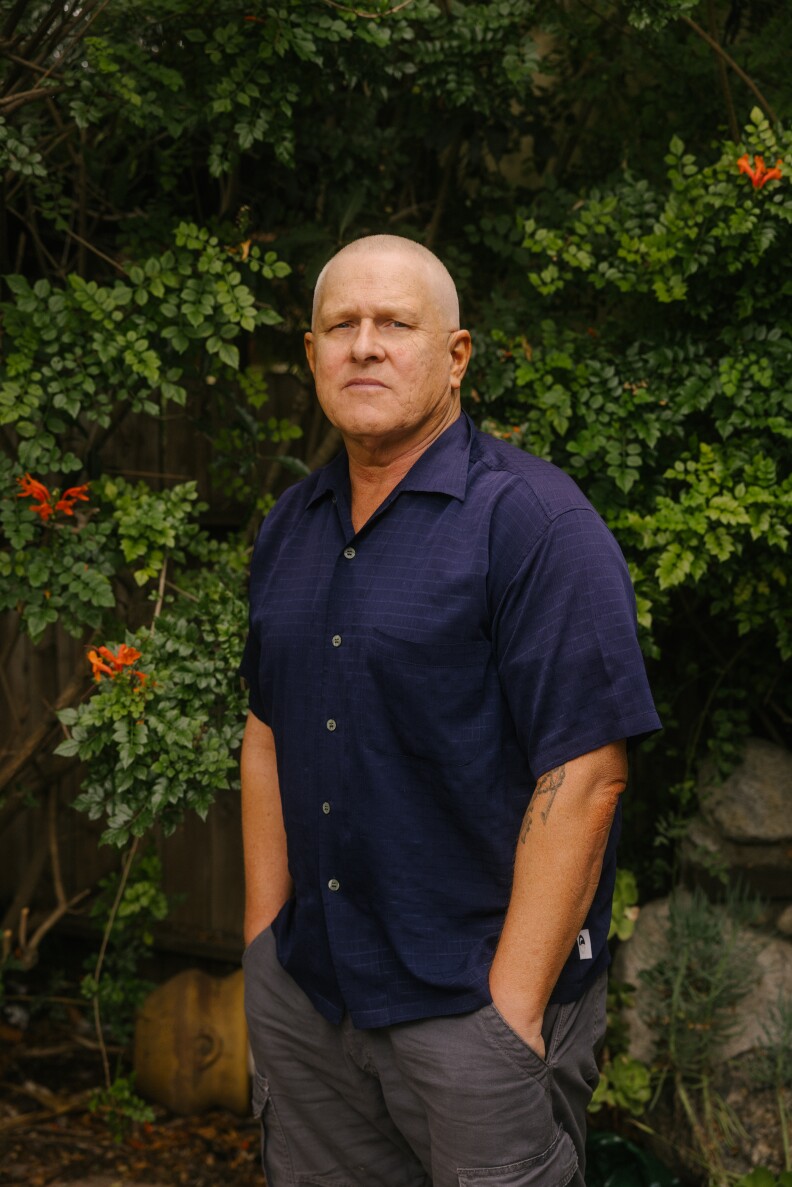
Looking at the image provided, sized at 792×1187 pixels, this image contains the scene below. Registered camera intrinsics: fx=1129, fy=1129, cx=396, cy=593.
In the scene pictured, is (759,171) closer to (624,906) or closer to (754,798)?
(754,798)

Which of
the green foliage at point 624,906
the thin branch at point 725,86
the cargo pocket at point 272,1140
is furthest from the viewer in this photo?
the green foliage at point 624,906

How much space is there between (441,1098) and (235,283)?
1.75 meters

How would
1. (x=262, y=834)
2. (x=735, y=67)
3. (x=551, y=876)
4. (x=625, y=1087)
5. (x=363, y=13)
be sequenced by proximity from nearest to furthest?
(x=551, y=876)
(x=262, y=834)
(x=363, y=13)
(x=735, y=67)
(x=625, y=1087)

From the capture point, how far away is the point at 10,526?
8.14ft

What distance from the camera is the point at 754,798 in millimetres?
3223

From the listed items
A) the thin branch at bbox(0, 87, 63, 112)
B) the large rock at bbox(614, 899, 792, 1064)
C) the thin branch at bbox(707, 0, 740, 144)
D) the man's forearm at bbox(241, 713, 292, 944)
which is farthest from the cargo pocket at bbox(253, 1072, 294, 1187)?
the thin branch at bbox(707, 0, 740, 144)

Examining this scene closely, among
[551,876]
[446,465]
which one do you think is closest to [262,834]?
[551,876]

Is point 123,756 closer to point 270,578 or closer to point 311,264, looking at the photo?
point 270,578

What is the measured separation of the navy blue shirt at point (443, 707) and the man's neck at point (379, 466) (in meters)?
0.04

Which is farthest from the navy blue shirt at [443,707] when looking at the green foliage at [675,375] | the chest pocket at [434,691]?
the green foliage at [675,375]

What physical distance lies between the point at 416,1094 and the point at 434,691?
2.14 ft

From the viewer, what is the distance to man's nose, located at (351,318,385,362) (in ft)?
5.94

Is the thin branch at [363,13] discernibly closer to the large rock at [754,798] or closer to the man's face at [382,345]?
the man's face at [382,345]

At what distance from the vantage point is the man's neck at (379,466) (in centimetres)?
191
